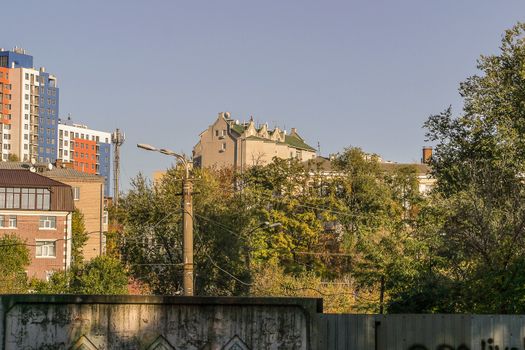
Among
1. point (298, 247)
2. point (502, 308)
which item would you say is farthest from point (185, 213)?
point (298, 247)

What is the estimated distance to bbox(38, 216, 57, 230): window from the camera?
9838 centimetres

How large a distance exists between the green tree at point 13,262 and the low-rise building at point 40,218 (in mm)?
3257

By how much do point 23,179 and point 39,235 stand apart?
278 inches

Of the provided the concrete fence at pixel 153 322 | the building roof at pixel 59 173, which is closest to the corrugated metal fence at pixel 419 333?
the concrete fence at pixel 153 322

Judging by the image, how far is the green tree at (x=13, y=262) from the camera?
67.5m

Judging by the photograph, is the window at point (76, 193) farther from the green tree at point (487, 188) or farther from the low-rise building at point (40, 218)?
the green tree at point (487, 188)

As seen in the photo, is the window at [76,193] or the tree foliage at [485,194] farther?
the window at [76,193]

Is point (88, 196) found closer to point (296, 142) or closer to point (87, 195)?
point (87, 195)

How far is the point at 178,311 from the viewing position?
17047 millimetres

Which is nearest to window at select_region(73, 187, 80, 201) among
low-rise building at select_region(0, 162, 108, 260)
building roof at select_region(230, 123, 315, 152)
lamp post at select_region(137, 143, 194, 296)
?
low-rise building at select_region(0, 162, 108, 260)

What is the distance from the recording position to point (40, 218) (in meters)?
98.5

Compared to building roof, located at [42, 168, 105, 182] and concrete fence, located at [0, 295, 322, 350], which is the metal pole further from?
building roof, located at [42, 168, 105, 182]

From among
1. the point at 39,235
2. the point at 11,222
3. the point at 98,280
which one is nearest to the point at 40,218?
the point at 39,235

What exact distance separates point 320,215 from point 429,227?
57.4m
